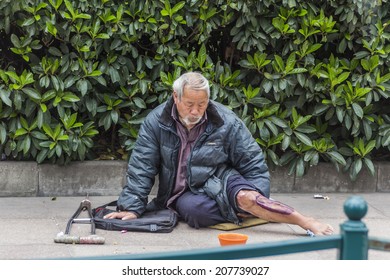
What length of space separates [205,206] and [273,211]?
502 mm

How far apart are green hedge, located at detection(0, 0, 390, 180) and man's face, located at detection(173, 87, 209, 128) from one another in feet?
Answer: 3.60

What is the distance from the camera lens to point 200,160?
6.44 m

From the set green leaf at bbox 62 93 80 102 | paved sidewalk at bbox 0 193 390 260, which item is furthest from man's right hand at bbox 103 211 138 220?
green leaf at bbox 62 93 80 102

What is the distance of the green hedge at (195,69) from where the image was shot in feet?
24.0

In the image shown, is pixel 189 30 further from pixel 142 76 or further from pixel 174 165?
pixel 174 165

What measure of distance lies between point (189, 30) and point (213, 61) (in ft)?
1.54

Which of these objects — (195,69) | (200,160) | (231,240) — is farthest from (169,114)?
(231,240)

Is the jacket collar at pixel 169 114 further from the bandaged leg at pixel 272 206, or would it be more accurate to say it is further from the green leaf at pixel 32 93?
the green leaf at pixel 32 93

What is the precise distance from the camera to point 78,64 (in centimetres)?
736

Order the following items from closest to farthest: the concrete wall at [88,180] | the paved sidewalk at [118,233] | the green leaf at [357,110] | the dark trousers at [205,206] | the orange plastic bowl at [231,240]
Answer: the orange plastic bowl at [231,240] → the paved sidewalk at [118,233] → the dark trousers at [205,206] → the concrete wall at [88,180] → the green leaf at [357,110]

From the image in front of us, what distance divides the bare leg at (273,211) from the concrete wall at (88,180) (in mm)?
1439

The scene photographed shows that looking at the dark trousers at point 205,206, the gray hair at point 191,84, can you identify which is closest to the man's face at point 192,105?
the gray hair at point 191,84
